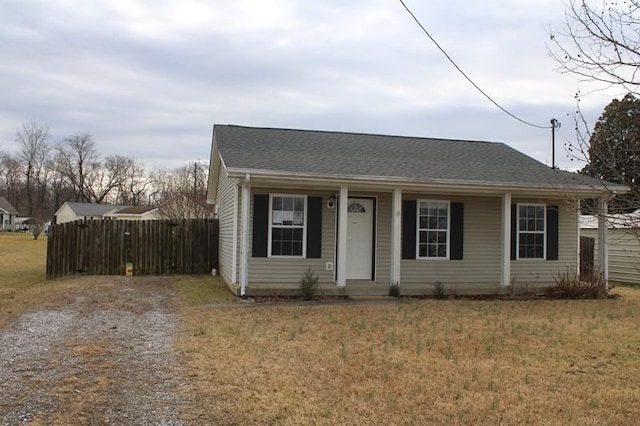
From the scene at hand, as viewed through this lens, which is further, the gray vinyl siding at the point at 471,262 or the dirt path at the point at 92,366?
the gray vinyl siding at the point at 471,262

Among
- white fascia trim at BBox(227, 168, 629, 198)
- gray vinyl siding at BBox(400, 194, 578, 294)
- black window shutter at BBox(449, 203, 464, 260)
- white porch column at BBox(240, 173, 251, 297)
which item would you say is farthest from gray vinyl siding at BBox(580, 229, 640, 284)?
white porch column at BBox(240, 173, 251, 297)

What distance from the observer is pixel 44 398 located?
464 centimetres

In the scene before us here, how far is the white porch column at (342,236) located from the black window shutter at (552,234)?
520 centimetres

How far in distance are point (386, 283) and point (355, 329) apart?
4.36m

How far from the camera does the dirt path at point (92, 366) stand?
436 cm

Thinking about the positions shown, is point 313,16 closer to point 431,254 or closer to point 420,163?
point 420,163

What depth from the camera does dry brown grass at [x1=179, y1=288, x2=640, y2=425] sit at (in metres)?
4.50

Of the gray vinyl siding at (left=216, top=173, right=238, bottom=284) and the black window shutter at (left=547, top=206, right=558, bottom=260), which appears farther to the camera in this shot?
the black window shutter at (left=547, top=206, right=558, bottom=260)

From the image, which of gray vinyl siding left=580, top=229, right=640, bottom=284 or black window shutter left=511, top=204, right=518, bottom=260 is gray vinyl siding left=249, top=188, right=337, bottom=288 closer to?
black window shutter left=511, top=204, right=518, bottom=260

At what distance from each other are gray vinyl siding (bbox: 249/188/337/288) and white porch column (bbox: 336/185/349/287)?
0.60m

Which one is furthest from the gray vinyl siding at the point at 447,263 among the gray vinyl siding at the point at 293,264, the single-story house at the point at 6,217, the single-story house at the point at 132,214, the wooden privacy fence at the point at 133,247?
the single-story house at the point at 6,217

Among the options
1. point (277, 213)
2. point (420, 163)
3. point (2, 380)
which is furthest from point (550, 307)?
point (2, 380)

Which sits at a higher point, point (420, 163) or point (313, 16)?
point (313, 16)

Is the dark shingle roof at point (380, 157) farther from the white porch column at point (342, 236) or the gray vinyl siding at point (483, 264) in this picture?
the gray vinyl siding at point (483, 264)
